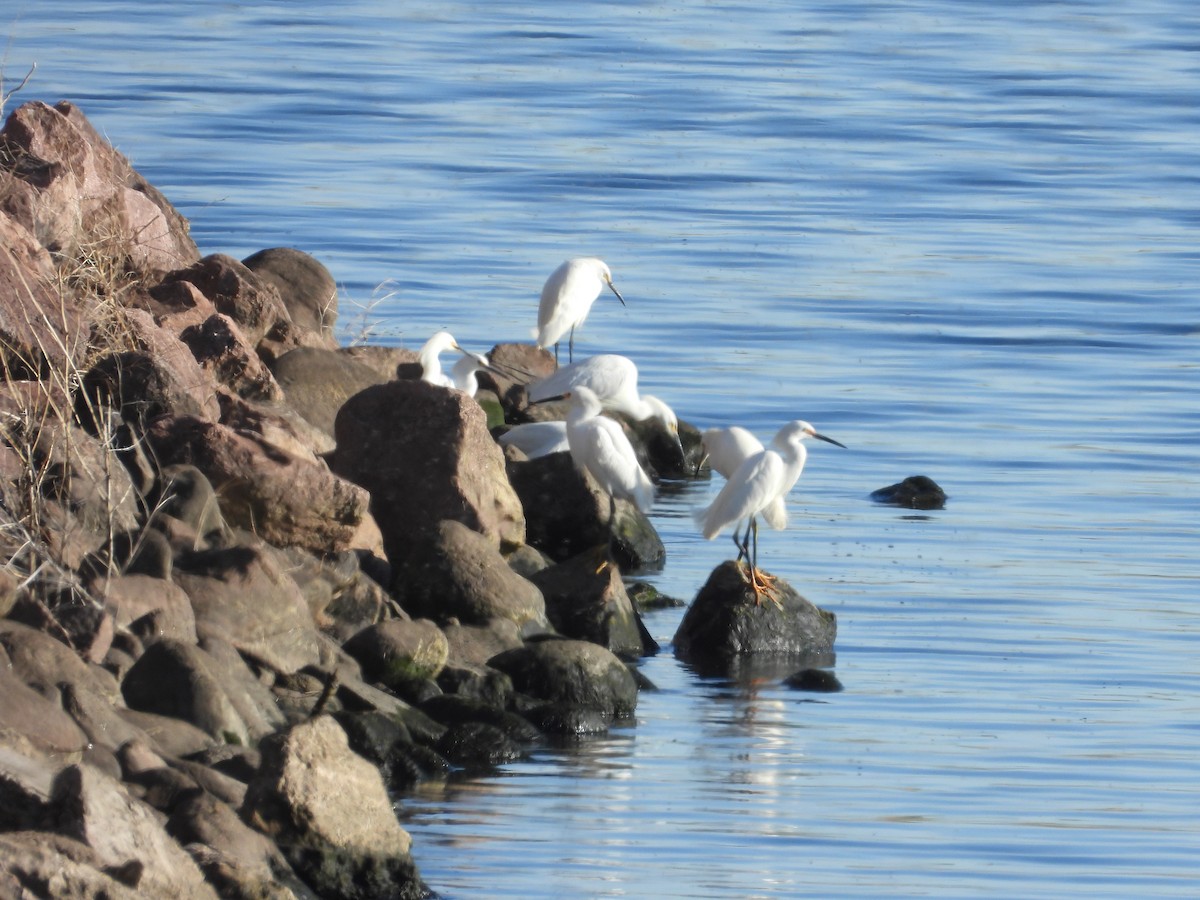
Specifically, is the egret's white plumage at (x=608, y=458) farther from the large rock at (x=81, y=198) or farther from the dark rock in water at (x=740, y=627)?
the large rock at (x=81, y=198)

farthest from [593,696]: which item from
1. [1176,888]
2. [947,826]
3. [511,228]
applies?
[511,228]

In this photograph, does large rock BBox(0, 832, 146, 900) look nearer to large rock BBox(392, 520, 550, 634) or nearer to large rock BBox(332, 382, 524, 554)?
large rock BBox(392, 520, 550, 634)

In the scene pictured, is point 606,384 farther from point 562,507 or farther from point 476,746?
point 476,746

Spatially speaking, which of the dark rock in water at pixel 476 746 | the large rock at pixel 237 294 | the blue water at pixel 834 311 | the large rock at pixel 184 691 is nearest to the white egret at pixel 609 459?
the blue water at pixel 834 311

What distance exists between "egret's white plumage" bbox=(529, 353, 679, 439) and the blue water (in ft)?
2.28

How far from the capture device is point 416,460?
1096cm

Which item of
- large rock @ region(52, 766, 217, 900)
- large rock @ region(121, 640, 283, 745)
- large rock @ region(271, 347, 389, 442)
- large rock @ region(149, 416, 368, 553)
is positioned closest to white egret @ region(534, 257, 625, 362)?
large rock @ region(271, 347, 389, 442)

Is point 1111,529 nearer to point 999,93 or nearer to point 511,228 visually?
point 511,228

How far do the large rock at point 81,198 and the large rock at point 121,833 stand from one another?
496 centimetres

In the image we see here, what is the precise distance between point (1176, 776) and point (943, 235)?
52.6ft

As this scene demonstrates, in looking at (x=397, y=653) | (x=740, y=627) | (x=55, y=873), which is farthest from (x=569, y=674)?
(x=55, y=873)

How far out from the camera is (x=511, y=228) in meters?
24.2

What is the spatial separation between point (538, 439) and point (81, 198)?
295 cm

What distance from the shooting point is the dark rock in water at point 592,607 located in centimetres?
1082
